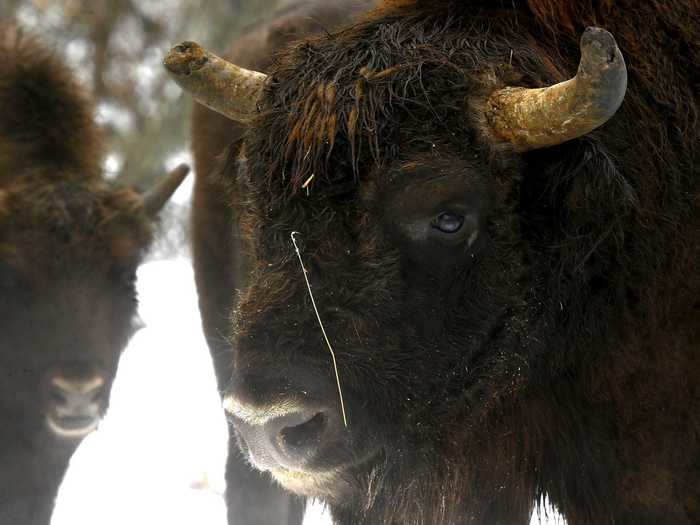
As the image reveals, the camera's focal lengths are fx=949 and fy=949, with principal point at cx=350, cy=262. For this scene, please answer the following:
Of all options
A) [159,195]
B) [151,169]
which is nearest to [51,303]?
[159,195]

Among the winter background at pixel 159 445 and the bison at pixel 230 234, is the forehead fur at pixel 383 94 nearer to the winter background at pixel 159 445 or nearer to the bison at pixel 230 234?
the bison at pixel 230 234

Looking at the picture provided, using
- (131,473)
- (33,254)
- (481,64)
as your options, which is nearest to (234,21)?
(131,473)

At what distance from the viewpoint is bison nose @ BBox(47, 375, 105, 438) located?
559 cm

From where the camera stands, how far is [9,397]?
5.73m

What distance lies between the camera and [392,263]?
11.0 ft

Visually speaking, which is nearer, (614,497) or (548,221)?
(548,221)

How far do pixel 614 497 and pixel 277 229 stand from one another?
1.76 meters

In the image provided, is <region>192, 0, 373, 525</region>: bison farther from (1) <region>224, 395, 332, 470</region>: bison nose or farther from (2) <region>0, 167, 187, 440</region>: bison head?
(1) <region>224, 395, 332, 470</region>: bison nose

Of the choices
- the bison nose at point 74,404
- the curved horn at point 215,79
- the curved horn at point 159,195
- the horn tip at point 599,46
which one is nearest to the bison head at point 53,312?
the bison nose at point 74,404

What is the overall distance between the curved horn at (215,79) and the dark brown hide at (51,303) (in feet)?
7.05

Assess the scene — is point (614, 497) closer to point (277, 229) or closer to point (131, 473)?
point (277, 229)

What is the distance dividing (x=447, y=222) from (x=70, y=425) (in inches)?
129

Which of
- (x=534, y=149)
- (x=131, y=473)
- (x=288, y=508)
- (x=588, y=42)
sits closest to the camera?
(x=588, y=42)

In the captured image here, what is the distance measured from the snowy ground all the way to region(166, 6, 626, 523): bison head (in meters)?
3.41
